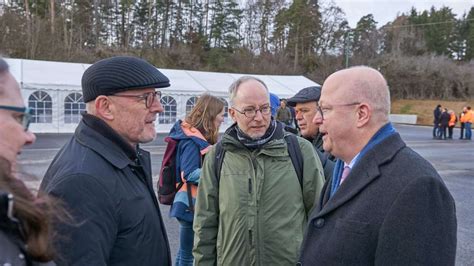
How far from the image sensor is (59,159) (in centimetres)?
177

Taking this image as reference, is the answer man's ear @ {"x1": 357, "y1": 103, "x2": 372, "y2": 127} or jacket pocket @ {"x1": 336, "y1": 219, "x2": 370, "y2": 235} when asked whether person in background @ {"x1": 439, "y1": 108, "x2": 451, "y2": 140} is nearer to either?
man's ear @ {"x1": 357, "y1": 103, "x2": 372, "y2": 127}

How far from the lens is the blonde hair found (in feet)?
12.8

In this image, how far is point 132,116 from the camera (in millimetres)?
2000

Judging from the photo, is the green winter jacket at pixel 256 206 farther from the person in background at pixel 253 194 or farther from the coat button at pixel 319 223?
the coat button at pixel 319 223

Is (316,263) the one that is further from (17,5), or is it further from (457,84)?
(457,84)

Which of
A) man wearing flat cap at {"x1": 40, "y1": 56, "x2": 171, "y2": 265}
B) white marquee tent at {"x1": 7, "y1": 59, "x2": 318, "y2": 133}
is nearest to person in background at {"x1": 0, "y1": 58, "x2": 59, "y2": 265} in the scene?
man wearing flat cap at {"x1": 40, "y1": 56, "x2": 171, "y2": 265}

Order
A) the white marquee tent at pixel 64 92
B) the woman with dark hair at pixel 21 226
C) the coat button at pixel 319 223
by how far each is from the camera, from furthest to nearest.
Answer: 1. the white marquee tent at pixel 64 92
2. the coat button at pixel 319 223
3. the woman with dark hair at pixel 21 226

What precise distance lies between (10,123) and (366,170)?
4.48ft

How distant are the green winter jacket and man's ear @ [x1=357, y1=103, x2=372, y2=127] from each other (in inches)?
33.4

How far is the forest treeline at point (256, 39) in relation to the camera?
149ft

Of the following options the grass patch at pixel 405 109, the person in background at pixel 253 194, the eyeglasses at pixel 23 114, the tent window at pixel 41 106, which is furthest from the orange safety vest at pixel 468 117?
the eyeglasses at pixel 23 114

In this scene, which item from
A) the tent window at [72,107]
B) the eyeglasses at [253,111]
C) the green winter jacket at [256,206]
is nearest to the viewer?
the green winter jacket at [256,206]

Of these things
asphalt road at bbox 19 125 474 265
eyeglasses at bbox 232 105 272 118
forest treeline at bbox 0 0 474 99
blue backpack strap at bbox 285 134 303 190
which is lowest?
asphalt road at bbox 19 125 474 265

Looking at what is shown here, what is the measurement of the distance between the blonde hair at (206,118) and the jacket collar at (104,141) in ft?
6.36
